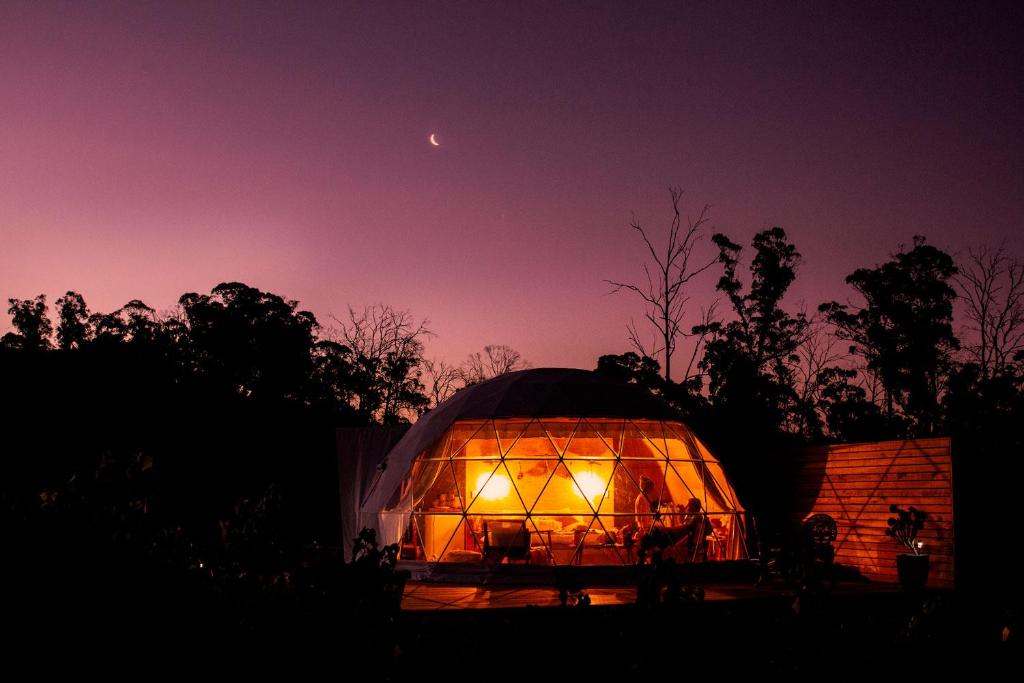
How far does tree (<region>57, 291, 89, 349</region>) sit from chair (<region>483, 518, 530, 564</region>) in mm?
22853

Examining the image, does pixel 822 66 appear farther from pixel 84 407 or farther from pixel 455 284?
pixel 84 407

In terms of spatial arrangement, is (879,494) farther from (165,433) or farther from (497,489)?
(165,433)

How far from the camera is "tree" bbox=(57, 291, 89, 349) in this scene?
28.8m

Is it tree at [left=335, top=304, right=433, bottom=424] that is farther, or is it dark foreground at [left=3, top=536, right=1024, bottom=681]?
tree at [left=335, top=304, right=433, bottom=424]

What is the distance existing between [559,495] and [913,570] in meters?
5.37

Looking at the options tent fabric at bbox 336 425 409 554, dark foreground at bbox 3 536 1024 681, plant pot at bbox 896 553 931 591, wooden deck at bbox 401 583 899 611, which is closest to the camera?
dark foreground at bbox 3 536 1024 681

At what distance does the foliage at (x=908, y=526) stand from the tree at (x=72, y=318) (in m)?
26.4

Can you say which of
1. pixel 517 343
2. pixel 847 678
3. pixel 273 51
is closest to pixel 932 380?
pixel 517 343

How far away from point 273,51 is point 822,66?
20.3 feet

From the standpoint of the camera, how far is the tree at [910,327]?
75.2 ft

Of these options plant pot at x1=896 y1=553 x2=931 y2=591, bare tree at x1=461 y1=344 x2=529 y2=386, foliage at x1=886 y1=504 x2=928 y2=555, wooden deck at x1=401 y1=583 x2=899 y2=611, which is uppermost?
bare tree at x1=461 y1=344 x2=529 y2=386

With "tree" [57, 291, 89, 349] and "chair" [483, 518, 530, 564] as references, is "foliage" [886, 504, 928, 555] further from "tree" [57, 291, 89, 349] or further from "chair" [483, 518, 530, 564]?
"tree" [57, 291, 89, 349]

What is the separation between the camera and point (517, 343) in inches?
1174

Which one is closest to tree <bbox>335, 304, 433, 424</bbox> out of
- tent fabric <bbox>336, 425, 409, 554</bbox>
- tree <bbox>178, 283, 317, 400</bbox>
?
tree <bbox>178, 283, 317, 400</bbox>
